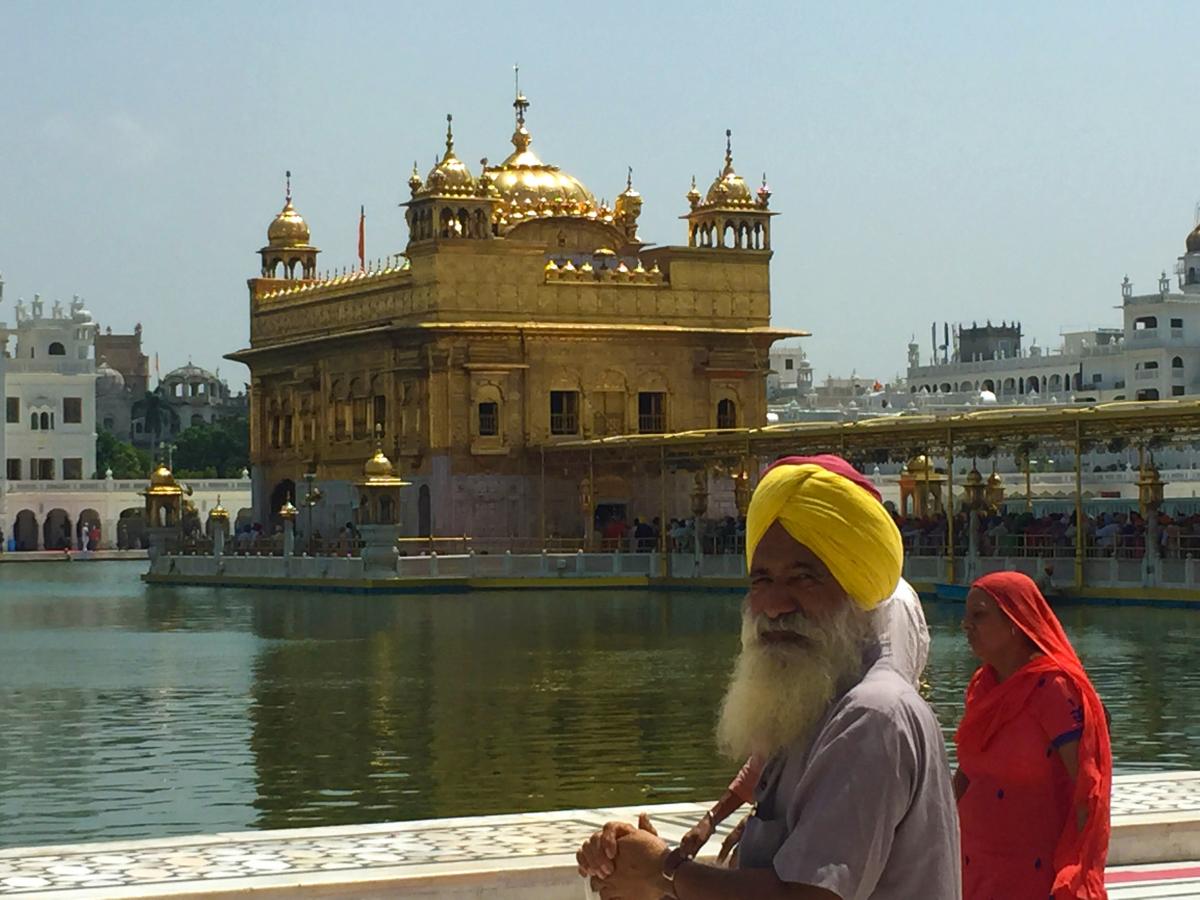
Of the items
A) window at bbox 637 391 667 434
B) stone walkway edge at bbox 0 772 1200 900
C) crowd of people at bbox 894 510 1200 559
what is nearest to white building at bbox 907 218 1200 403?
window at bbox 637 391 667 434

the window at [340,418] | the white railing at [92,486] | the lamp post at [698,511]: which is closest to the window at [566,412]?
the lamp post at [698,511]

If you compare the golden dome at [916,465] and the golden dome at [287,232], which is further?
the golden dome at [287,232]

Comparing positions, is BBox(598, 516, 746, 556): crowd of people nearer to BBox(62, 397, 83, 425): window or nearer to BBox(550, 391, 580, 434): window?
BBox(550, 391, 580, 434): window

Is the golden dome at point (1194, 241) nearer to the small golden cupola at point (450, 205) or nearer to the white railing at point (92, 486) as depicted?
the white railing at point (92, 486)

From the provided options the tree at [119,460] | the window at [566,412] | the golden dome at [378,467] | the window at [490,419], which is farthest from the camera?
the tree at [119,460]

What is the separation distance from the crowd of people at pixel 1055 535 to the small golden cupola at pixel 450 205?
12.8m

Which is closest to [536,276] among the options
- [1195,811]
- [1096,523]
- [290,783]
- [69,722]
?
[1096,523]

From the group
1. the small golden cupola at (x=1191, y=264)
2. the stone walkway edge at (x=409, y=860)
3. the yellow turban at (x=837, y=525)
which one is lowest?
the stone walkway edge at (x=409, y=860)

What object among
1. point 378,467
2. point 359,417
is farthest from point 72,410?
point 378,467

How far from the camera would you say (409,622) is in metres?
33.2

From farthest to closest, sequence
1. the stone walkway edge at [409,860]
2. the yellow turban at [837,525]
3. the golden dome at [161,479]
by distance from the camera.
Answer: the golden dome at [161,479] < the stone walkway edge at [409,860] < the yellow turban at [837,525]

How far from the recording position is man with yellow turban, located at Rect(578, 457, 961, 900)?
4141mm

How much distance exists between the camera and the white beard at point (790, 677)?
432 cm

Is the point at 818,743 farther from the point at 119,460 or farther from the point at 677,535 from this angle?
the point at 119,460
